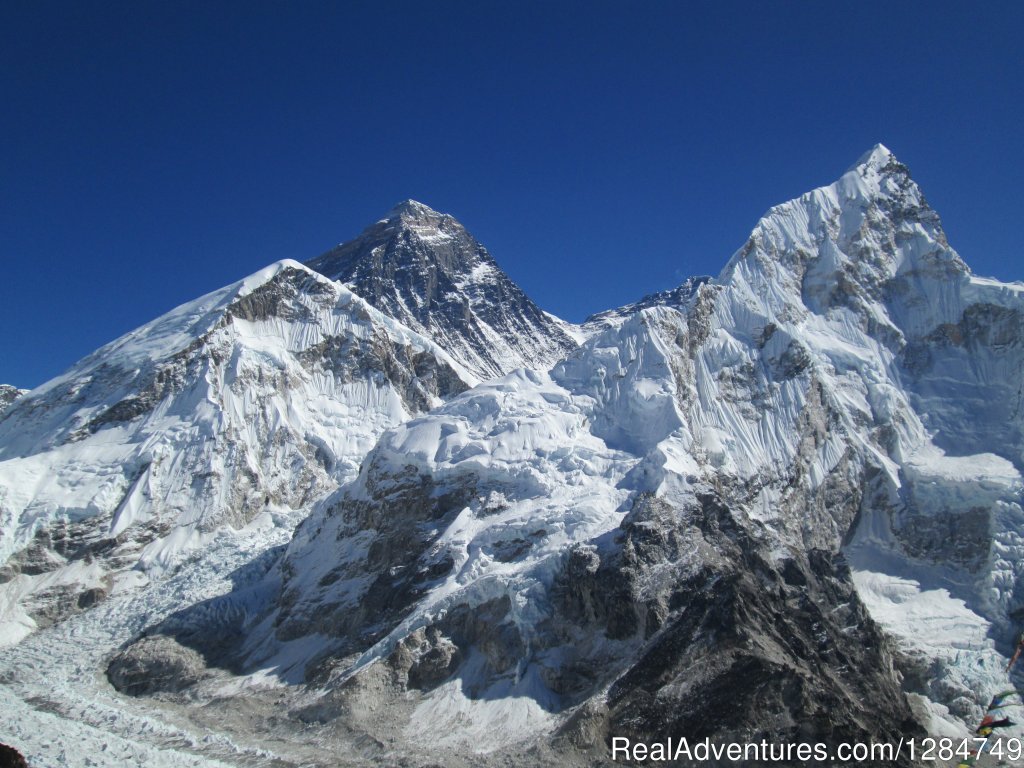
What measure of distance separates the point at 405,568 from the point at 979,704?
47.9 m

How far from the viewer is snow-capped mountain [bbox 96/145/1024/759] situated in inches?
2162

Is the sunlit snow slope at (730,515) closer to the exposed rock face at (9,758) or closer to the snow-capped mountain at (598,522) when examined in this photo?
the snow-capped mountain at (598,522)

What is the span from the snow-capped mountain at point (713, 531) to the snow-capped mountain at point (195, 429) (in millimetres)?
19619

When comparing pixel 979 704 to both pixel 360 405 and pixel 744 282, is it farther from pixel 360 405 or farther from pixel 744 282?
pixel 360 405

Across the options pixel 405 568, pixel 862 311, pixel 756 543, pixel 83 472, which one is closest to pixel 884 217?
pixel 862 311

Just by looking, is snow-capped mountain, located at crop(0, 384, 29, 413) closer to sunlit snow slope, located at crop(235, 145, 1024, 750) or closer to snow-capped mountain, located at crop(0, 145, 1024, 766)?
snow-capped mountain, located at crop(0, 145, 1024, 766)

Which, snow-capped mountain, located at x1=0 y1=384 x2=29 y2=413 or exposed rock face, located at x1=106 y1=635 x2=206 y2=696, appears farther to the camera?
snow-capped mountain, located at x1=0 y1=384 x2=29 y2=413

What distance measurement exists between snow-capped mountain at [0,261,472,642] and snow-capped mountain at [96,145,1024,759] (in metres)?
19.6

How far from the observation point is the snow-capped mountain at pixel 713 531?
180ft

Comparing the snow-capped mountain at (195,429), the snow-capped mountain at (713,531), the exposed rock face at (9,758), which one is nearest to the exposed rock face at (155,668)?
the snow-capped mountain at (713,531)

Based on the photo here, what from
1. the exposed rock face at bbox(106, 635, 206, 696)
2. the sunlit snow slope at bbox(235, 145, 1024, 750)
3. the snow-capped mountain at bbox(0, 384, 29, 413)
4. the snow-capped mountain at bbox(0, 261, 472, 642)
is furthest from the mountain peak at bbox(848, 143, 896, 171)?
the snow-capped mountain at bbox(0, 384, 29, 413)

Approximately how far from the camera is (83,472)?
10394 cm

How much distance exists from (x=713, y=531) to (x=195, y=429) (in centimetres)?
7163

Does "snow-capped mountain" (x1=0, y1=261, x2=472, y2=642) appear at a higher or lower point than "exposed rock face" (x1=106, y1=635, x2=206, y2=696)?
higher
